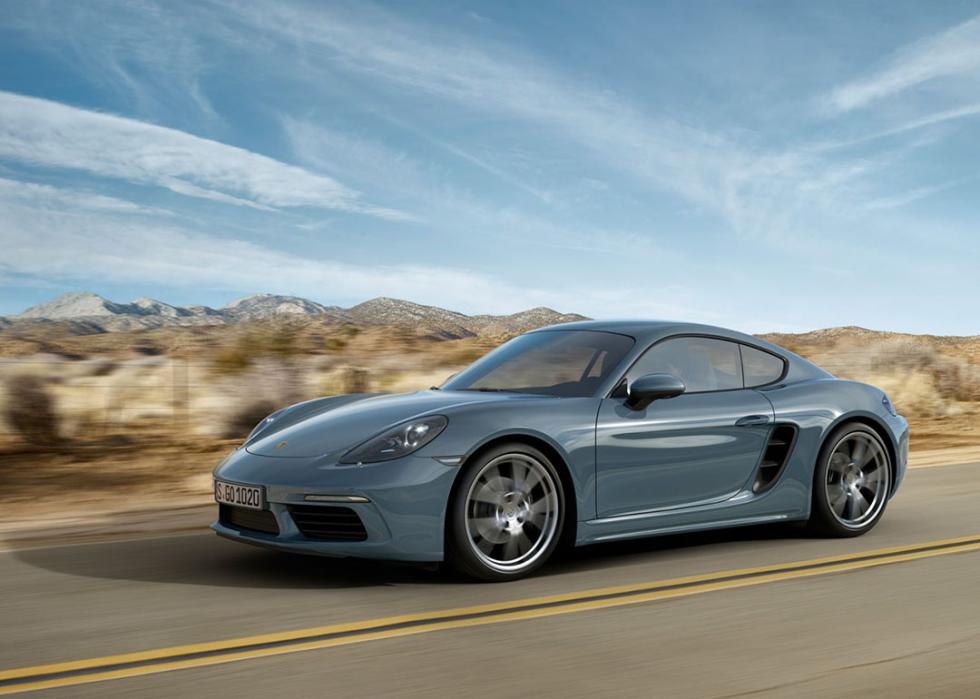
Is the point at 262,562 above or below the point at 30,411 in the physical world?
below

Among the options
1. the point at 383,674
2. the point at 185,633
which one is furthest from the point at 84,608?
the point at 383,674

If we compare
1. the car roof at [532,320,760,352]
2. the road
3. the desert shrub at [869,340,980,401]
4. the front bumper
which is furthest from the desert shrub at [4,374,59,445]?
the desert shrub at [869,340,980,401]

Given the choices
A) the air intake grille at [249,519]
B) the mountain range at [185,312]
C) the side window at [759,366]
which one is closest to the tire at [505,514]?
the air intake grille at [249,519]

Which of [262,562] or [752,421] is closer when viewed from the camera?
[262,562]

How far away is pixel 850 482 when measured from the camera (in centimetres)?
738

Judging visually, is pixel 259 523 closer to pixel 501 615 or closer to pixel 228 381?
pixel 501 615

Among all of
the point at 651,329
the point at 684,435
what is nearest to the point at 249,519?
the point at 684,435

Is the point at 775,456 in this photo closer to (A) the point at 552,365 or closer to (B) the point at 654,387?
(B) the point at 654,387

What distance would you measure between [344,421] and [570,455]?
3.99 feet

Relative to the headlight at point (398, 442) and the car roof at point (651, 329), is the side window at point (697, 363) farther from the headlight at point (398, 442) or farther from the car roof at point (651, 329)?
the headlight at point (398, 442)

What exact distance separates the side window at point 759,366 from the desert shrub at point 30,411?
9126mm

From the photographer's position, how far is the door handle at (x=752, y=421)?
6.79 metres

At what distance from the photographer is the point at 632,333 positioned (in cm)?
686

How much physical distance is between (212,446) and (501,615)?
920 centimetres
